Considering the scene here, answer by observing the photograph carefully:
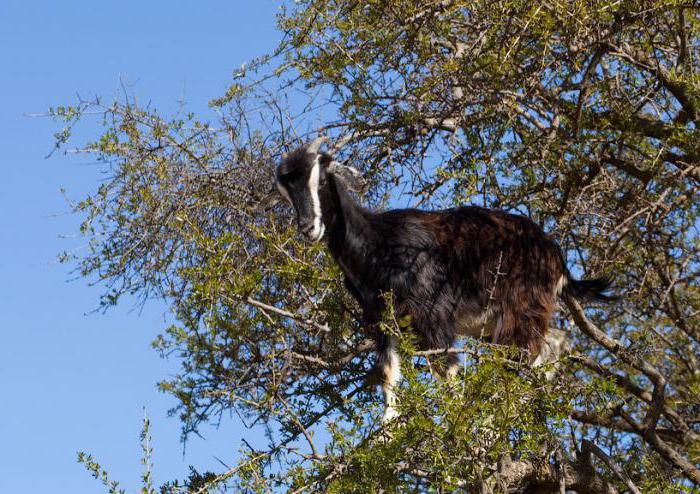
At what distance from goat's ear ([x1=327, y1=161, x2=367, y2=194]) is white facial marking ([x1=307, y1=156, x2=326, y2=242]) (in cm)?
11

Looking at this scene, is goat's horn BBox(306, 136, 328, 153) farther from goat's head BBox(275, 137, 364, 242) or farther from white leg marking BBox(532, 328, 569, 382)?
white leg marking BBox(532, 328, 569, 382)

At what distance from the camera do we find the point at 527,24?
6605 mm

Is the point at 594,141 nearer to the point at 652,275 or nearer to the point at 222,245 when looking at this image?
the point at 652,275

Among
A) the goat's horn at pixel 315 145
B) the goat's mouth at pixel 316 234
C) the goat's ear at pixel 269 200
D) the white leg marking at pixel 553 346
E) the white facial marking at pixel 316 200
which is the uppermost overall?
the goat's horn at pixel 315 145

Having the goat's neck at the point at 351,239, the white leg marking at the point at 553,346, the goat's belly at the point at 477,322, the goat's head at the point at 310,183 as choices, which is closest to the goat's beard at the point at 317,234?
the goat's head at the point at 310,183

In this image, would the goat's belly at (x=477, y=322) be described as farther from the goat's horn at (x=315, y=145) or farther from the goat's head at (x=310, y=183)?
the goat's horn at (x=315, y=145)

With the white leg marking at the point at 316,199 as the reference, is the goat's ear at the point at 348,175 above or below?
above

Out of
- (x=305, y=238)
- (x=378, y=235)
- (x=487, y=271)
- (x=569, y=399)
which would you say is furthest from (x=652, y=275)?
(x=569, y=399)

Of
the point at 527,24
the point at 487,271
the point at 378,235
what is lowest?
the point at 487,271

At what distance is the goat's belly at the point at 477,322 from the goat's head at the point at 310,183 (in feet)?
3.63

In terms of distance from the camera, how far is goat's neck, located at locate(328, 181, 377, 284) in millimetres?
7051

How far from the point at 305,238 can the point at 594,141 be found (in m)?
2.15

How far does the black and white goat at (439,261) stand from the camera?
690 centimetres

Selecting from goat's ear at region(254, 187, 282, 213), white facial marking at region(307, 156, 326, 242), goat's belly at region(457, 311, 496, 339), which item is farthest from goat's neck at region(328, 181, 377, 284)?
goat's belly at region(457, 311, 496, 339)
